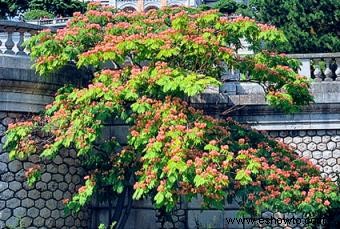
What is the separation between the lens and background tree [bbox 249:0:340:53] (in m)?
22.4

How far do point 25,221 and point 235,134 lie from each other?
354cm

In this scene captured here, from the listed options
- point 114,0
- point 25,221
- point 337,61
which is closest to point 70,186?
point 25,221

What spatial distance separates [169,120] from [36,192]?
265 cm

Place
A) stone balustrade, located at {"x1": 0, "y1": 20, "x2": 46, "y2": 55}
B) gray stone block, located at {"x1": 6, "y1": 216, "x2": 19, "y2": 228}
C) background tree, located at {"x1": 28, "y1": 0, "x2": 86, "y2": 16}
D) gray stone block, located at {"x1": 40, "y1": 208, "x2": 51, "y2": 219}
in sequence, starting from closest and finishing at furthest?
gray stone block, located at {"x1": 6, "y1": 216, "x2": 19, "y2": 228} < gray stone block, located at {"x1": 40, "y1": 208, "x2": 51, "y2": 219} < stone balustrade, located at {"x1": 0, "y1": 20, "x2": 46, "y2": 55} < background tree, located at {"x1": 28, "y1": 0, "x2": 86, "y2": 16}

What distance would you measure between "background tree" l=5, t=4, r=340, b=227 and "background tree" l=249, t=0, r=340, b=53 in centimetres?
1250

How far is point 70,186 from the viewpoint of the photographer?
10445 mm

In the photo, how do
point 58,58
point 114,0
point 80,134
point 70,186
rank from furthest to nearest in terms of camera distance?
point 114,0 < point 70,186 < point 58,58 < point 80,134

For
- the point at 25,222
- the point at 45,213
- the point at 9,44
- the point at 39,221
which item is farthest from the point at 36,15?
the point at 25,222

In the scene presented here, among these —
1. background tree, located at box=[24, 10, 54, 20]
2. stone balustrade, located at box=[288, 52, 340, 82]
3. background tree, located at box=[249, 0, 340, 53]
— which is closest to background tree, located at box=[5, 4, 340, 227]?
stone balustrade, located at box=[288, 52, 340, 82]

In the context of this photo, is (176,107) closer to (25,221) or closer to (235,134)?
(235,134)

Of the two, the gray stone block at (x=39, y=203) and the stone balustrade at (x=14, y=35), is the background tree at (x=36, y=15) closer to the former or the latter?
the stone balustrade at (x=14, y=35)

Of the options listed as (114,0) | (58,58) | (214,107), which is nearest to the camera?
(58,58)

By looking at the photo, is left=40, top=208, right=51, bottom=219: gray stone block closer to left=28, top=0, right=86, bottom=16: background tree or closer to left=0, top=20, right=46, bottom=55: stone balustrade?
left=0, top=20, right=46, bottom=55: stone balustrade

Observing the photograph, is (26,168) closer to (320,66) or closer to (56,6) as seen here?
(320,66)
